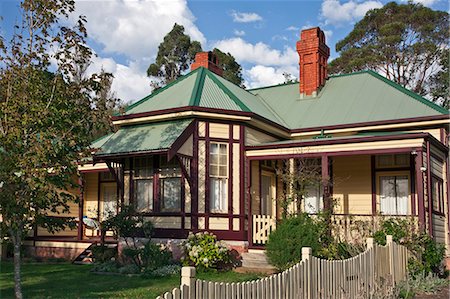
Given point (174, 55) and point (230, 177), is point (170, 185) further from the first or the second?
point (174, 55)

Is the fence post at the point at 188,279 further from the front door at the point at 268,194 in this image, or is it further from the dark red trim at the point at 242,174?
the front door at the point at 268,194

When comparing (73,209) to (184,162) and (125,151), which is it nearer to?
(125,151)

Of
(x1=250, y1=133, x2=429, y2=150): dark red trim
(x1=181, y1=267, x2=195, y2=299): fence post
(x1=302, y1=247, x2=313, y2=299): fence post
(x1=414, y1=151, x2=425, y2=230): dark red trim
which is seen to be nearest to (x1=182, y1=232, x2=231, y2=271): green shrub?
(x1=250, y1=133, x2=429, y2=150): dark red trim

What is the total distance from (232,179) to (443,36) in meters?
26.2

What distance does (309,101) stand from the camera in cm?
2153

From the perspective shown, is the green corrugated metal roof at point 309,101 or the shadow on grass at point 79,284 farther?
the green corrugated metal roof at point 309,101

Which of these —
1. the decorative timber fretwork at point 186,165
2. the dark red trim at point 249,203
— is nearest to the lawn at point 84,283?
the dark red trim at point 249,203

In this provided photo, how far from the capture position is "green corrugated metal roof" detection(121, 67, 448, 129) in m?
17.7

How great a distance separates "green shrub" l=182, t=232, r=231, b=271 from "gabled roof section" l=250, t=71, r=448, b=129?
669 centimetres

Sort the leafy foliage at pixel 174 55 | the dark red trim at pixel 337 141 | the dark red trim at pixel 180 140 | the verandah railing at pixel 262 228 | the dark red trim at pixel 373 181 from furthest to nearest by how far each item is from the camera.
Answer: the leafy foliage at pixel 174 55, the dark red trim at pixel 373 181, the verandah railing at pixel 262 228, the dark red trim at pixel 180 140, the dark red trim at pixel 337 141

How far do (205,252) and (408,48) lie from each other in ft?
89.5

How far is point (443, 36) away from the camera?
3606 centimetres

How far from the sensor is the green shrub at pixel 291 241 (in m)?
12.9

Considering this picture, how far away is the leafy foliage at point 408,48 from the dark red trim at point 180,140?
23.8 meters
